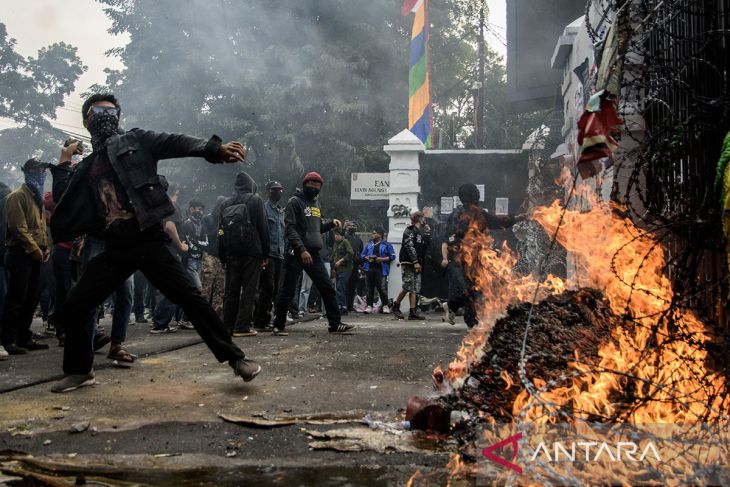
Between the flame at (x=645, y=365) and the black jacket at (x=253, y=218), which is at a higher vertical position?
the black jacket at (x=253, y=218)

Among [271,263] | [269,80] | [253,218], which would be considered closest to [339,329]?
[271,263]

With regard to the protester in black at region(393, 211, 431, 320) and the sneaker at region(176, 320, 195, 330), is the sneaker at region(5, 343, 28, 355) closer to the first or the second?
the sneaker at region(176, 320, 195, 330)

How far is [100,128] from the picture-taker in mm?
5082

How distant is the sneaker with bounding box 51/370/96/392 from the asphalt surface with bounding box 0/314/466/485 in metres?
0.07

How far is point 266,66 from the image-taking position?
2206cm

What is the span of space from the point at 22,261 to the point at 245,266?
2.59 meters

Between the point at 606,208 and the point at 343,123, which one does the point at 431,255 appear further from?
the point at 606,208

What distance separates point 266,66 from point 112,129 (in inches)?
699

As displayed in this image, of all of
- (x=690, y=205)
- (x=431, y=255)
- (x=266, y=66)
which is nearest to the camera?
(x=690, y=205)

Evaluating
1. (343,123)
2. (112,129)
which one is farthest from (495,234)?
(112,129)

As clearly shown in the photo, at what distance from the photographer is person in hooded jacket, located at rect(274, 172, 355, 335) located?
8.61 meters

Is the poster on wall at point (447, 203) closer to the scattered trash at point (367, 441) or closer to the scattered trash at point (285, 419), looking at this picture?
the scattered trash at point (285, 419)

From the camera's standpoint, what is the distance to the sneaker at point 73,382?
4.64m

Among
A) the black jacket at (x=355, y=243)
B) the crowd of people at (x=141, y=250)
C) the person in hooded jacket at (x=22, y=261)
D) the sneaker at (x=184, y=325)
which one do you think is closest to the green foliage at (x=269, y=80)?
the black jacket at (x=355, y=243)
